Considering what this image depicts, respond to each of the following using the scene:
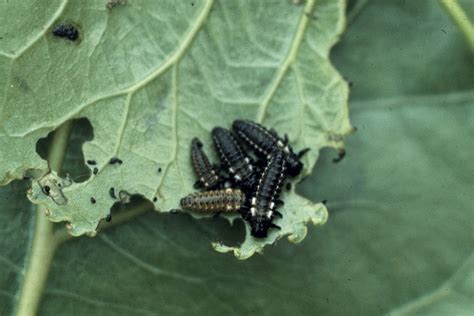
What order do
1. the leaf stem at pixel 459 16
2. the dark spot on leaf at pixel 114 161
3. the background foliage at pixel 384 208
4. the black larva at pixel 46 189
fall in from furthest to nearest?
the background foliage at pixel 384 208 → the leaf stem at pixel 459 16 → the dark spot on leaf at pixel 114 161 → the black larva at pixel 46 189

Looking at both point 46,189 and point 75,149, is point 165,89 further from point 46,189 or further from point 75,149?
point 46,189

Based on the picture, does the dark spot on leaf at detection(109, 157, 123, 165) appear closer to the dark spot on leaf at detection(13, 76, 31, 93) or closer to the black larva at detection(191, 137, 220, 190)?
the black larva at detection(191, 137, 220, 190)

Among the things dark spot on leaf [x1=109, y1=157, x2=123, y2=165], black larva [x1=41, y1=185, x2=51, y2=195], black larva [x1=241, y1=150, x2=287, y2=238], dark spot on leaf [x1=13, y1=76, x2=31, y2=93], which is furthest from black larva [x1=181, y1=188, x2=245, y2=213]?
dark spot on leaf [x1=13, y1=76, x2=31, y2=93]

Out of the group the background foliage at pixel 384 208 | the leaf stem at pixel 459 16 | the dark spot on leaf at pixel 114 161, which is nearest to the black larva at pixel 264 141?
the background foliage at pixel 384 208

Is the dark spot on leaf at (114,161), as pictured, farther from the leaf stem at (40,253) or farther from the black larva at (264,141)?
the black larva at (264,141)

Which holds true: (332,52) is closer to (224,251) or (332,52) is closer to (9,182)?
(224,251)

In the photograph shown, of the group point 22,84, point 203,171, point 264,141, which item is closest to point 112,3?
point 22,84

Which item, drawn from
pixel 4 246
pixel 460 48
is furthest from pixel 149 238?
pixel 460 48
